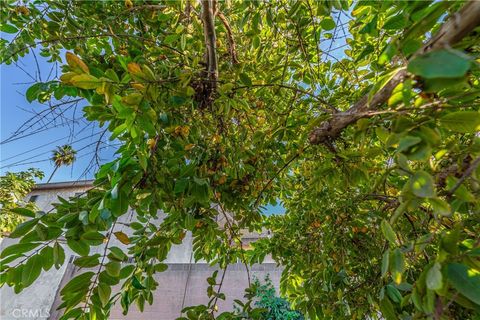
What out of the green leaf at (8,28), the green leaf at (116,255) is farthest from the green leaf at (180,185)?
the green leaf at (8,28)

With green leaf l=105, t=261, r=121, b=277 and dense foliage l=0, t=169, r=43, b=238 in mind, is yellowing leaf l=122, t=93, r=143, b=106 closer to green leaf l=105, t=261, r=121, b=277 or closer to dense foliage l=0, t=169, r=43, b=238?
green leaf l=105, t=261, r=121, b=277

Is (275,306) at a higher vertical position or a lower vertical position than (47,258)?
higher

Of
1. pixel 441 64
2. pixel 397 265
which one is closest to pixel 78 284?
pixel 397 265

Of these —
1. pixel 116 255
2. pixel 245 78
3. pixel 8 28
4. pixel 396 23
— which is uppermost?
pixel 8 28

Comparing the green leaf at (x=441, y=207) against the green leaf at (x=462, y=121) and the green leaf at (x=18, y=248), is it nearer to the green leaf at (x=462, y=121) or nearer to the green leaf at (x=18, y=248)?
the green leaf at (x=462, y=121)

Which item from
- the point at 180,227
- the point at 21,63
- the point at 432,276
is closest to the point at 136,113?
the point at 180,227

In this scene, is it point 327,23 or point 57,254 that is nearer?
point 57,254

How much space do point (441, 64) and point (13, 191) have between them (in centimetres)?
509

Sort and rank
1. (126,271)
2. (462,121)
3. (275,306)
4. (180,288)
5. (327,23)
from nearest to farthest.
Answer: (462,121) → (126,271) → (327,23) → (275,306) → (180,288)

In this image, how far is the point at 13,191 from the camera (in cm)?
378

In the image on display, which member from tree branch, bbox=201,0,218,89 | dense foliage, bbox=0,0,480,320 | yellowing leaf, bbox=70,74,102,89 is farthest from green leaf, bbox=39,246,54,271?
tree branch, bbox=201,0,218,89

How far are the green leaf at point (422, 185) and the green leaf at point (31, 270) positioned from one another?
0.79 metres

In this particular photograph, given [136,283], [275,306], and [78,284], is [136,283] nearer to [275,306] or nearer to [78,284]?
[78,284]

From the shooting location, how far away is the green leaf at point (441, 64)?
0.26 m
